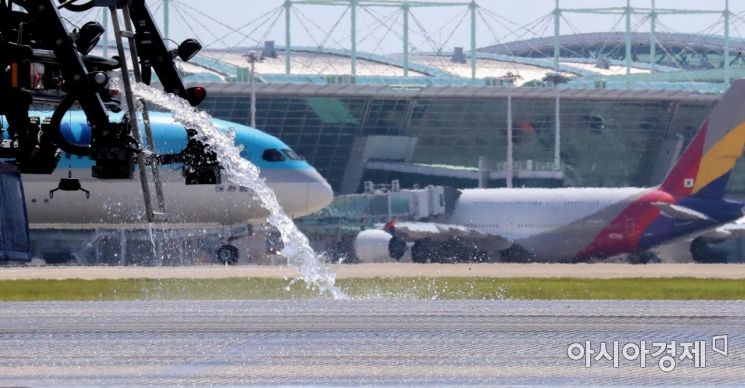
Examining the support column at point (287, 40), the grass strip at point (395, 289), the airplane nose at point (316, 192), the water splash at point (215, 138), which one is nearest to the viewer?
the water splash at point (215, 138)

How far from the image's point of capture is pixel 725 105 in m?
74.8

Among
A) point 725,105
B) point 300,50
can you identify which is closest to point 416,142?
point 300,50

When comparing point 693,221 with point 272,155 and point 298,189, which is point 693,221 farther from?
point 272,155

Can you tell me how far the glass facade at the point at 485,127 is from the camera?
12300 centimetres

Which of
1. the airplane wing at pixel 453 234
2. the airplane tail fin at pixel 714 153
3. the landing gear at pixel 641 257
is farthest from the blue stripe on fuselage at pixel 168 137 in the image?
the landing gear at pixel 641 257

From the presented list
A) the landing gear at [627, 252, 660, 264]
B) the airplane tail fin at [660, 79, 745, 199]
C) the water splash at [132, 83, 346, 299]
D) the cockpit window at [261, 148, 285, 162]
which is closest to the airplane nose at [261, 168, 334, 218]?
the cockpit window at [261, 148, 285, 162]

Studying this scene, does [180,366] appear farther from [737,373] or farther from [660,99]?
[660,99]

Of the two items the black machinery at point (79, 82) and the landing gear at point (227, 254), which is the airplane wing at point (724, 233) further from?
the black machinery at point (79, 82)

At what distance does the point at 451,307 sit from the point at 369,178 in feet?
317

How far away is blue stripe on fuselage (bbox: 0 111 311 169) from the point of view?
23469 mm

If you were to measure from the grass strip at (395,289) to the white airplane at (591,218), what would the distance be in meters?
24.8

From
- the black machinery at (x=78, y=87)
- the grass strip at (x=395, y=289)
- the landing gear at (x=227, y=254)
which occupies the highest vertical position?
the black machinery at (x=78, y=87)

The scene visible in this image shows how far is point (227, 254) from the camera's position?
58.0 meters

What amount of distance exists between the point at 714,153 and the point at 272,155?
2475 centimetres
